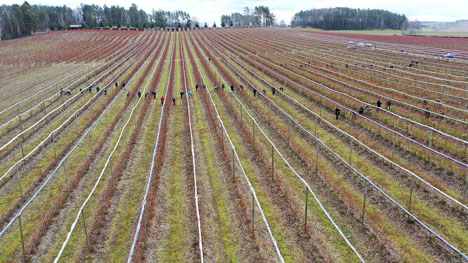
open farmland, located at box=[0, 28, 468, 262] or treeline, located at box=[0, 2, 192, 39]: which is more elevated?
treeline, located at box=[0, 2, 192, 39]

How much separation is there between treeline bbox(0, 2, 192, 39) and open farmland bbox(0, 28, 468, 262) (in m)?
104

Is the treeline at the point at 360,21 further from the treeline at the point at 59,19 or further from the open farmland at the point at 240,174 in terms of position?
the open farmland at the point at 240,174

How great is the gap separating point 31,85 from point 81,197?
122 feet

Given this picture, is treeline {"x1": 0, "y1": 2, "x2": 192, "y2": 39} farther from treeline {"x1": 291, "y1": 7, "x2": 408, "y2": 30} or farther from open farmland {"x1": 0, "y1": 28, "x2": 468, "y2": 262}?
open farmland {"x1": 0, "y1": 28, "x2": 468, "y2": 262}

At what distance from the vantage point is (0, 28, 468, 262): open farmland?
40.6 ft

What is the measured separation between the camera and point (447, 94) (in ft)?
102

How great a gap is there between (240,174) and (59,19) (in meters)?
184

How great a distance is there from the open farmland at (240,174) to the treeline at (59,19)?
104 metres

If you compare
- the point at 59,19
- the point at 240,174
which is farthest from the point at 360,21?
the point at 240,174

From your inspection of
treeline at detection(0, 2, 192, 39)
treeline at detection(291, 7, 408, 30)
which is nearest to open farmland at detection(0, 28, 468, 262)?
treeline at detection(0, 2, 192, 39)

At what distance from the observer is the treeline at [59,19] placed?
128 meters

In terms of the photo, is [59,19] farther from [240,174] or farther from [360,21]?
[240,174]

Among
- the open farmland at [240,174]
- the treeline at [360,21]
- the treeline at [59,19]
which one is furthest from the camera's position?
the treeline at [360,21]

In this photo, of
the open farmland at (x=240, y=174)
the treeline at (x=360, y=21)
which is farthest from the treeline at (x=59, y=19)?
the open farmland at (x=240, y=174)
